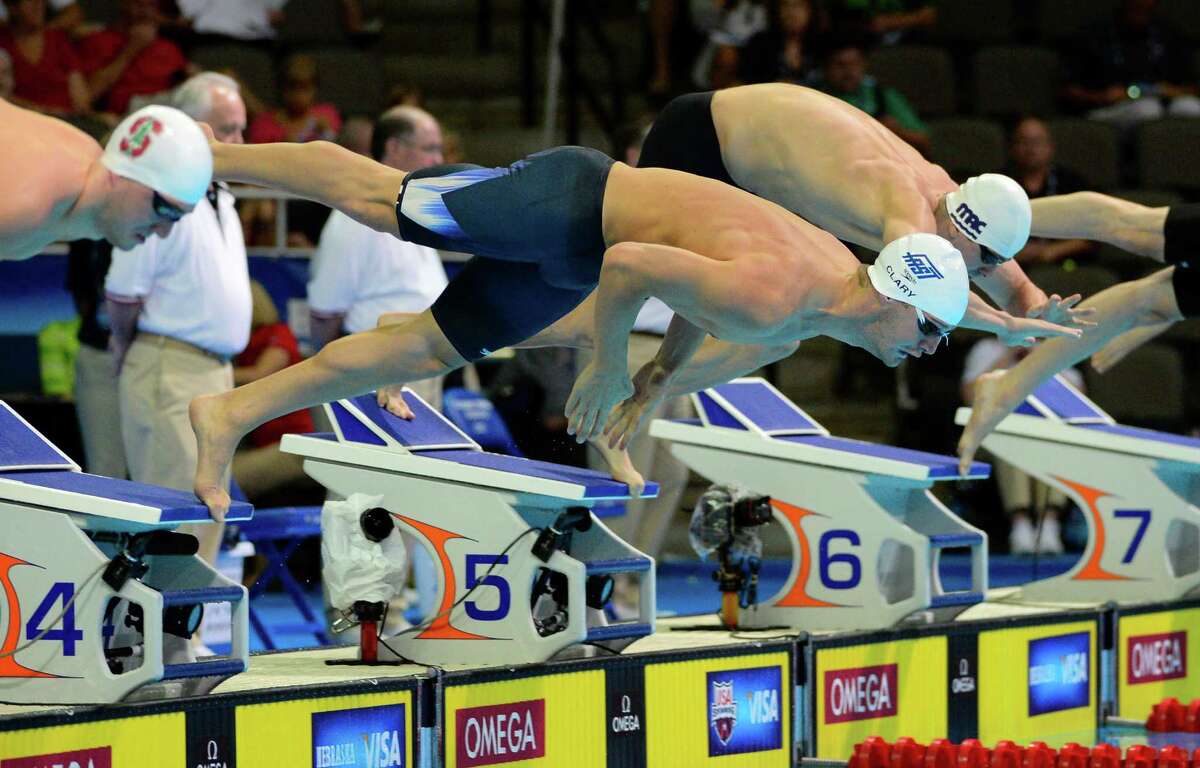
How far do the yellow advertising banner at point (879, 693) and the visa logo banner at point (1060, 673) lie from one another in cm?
48

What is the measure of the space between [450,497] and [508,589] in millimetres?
345

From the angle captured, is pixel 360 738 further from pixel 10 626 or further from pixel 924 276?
pixel 924 276

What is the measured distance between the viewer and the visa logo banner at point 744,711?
607 cm

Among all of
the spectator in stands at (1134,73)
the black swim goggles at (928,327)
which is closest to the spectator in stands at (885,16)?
the spectator in stands at (1134,73)

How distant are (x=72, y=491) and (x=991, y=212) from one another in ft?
9.13

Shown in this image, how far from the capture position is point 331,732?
517 cm

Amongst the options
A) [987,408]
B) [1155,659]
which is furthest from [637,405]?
[1155,659]

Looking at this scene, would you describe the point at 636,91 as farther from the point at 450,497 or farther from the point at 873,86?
the point at 450,497

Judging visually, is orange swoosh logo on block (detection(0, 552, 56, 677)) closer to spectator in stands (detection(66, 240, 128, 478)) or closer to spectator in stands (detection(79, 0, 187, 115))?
spectator in stands (detection(66, 240, 128, 478))

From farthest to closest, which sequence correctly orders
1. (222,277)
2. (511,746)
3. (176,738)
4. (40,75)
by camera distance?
(40,75) → (222,277) → (511,746) → (176,738)

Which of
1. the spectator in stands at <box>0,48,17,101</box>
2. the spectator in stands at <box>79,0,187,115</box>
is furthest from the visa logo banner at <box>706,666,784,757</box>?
the spectator in stands at <box>79,0,187,115</box>

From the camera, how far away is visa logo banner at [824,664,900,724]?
643 centimetres

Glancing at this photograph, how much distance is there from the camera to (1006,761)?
5938 mm

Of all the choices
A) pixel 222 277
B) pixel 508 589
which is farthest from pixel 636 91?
pixel 508 589
